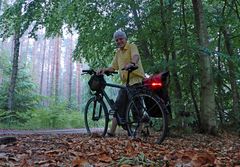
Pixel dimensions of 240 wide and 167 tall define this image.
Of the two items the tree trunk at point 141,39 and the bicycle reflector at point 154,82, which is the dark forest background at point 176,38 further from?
the bicycle reflector at point 154,82

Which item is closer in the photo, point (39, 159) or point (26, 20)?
point (39, 159)

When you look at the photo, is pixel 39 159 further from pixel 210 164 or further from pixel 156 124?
pixel 156 124

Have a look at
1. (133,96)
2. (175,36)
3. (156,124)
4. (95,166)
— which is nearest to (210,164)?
(95,166)

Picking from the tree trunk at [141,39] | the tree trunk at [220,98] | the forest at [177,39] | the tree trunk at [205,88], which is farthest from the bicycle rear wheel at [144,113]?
the tree trunk at [220,98]

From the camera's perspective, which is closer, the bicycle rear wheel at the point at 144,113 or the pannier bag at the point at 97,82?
the bicycle rear wheel at the point at 144,113

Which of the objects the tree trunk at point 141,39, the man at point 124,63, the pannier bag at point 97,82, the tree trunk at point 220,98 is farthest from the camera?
the tree trunk at point 220,98

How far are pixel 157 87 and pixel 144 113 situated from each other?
1.48 ft

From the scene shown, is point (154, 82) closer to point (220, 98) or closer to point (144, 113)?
point (144, 113)

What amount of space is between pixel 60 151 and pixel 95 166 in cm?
96

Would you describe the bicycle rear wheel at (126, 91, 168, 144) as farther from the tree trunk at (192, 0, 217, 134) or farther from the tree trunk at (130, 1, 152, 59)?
the tree trunk at (130, 1, 152, 59)

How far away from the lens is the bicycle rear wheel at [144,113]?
4953 millimetres

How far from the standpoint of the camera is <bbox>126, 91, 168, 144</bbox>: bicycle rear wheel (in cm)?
495

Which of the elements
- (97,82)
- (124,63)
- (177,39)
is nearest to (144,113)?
(124,63)

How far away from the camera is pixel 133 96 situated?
5301 mm
